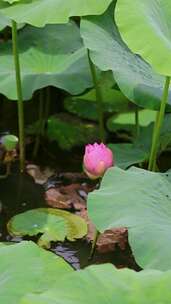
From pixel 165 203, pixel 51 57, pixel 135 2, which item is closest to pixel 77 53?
pixel 51 57

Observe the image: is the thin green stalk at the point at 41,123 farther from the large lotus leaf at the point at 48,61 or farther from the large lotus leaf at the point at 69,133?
the large lotus leaf at the point at 48,61

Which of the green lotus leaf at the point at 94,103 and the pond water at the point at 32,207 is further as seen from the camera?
the green lotus leaf at the point at 94,103

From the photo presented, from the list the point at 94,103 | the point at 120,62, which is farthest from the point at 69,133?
the point at 120,62

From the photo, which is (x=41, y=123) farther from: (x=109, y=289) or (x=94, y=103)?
(x=109, y=289)

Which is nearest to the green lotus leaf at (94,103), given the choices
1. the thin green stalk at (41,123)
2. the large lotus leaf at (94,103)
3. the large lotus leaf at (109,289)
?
the large lotus leaf at (94,103)

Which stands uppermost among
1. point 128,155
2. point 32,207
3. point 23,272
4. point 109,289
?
point 109,289

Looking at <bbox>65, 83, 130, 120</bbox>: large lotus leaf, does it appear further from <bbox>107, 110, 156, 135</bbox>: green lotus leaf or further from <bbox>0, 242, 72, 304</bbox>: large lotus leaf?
<bbox>0, 242, 72, 304</bbox>: large lotus leaf
